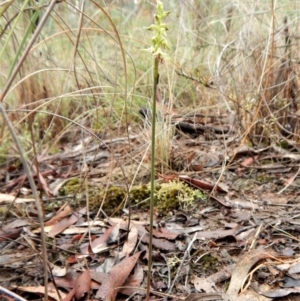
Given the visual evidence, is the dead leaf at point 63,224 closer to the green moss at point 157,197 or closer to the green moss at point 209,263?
the green moss at point 157,197

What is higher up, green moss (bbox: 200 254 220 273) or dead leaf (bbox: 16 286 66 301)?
green moss (bbox: 200 254 220 273)

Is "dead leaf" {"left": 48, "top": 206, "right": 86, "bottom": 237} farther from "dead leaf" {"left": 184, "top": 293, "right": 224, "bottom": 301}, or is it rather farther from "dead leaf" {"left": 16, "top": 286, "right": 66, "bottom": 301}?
"dead leaf" {"left": 184, "top": 293, "right": 224, "bottom": 301}

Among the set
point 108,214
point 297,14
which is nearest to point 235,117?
point 297,14

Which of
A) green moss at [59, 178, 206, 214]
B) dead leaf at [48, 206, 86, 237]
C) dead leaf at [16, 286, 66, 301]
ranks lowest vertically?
dead leaf at [16, 286, 66, 301]

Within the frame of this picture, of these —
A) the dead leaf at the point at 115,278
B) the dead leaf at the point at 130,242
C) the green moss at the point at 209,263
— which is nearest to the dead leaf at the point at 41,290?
the dead leaf at the point at 115,278

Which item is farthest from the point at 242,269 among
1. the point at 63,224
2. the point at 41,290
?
the point at 63,224

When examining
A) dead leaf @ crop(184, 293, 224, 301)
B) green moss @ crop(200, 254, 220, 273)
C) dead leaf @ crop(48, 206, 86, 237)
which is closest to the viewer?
dead leaf @ crop(184, 293, 224, 301)

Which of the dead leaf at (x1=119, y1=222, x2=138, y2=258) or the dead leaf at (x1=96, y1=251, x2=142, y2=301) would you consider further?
the dead leaf at (x1=119, y1=222, x2=138, y2=258)

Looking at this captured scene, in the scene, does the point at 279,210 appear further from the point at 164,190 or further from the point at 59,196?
the point at 59,196

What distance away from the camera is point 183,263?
1263 millimetres

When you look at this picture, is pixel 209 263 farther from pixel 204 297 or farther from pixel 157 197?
pixel 157 197

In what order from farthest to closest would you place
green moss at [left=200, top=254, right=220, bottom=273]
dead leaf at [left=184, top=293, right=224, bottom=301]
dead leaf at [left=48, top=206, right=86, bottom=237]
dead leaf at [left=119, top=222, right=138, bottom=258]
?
dead leaf at [left=48, top=206, right=86, bottom=237] < dead leaf at [left=119, top=222, right=138, bottom=258] < green moss at [left=200, top=254, right=220, bottom=273] < dead leaf at [left=184, top=293, right=224, bottom=301]

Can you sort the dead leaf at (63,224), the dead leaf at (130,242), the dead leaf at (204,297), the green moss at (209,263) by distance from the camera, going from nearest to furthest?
1. the dead leaf at (204,297)
2. the green moss at (209,263)
3. the dead leaf at (130,242)
4. the dead leaf at (63,224)

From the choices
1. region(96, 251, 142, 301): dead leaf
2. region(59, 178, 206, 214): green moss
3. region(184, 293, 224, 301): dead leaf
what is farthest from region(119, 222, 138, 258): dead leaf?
region(184, 293, 224, 301): dead leaf
